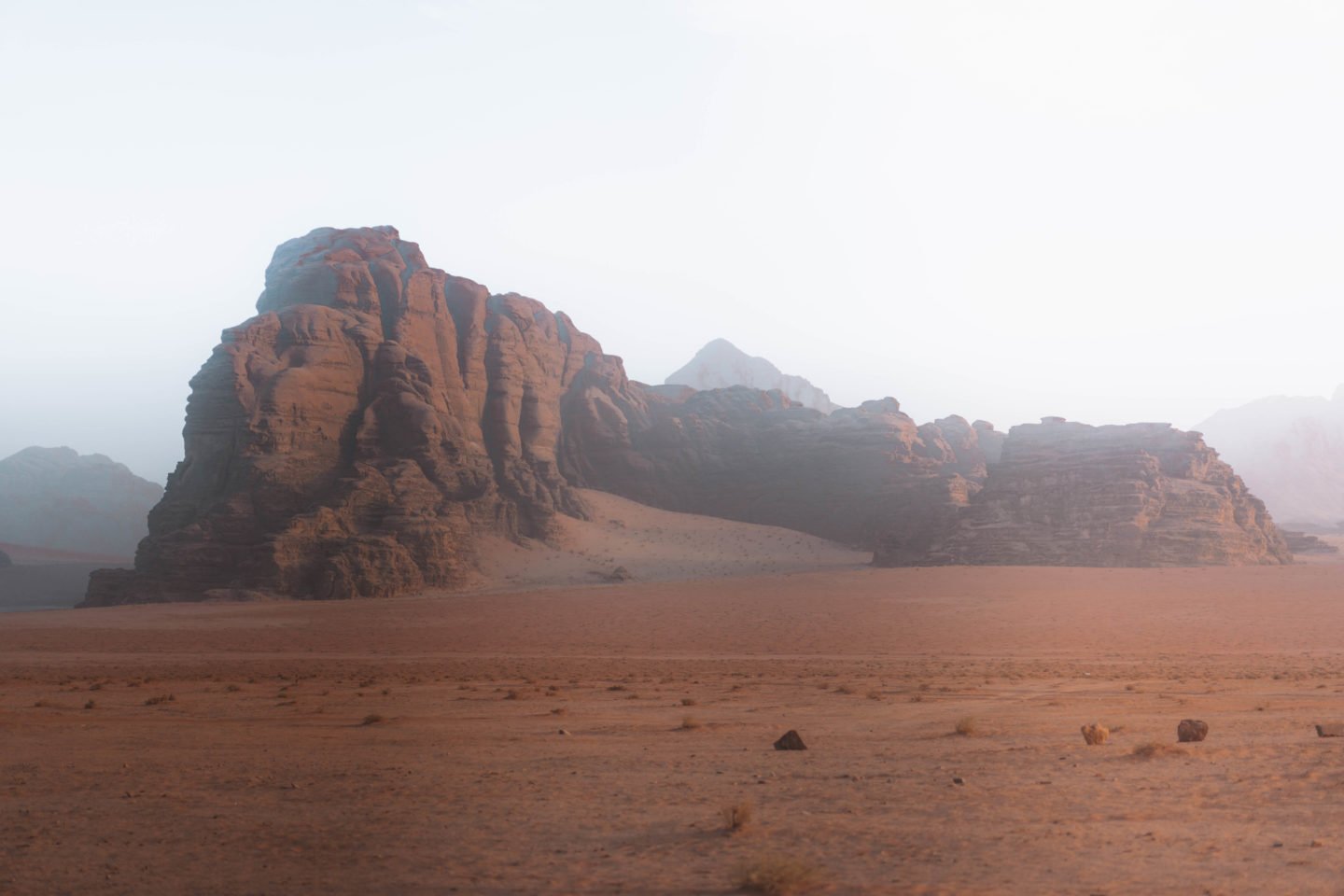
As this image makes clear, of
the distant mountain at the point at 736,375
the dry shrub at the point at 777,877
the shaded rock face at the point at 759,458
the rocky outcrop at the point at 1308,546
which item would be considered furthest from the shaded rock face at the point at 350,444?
the distant mountain at the point at 736,375

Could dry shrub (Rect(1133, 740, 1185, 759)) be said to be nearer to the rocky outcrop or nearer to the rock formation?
the rock formation

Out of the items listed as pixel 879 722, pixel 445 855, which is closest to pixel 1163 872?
pixel 445 855

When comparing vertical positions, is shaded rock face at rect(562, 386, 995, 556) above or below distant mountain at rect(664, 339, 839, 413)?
below

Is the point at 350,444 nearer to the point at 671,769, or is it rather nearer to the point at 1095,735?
the point at 671,769

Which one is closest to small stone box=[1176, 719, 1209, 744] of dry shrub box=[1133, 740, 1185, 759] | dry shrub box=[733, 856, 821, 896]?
dry shrub box=[1133, 740, 1185, 759]

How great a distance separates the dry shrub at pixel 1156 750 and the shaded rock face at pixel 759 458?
61891 mm

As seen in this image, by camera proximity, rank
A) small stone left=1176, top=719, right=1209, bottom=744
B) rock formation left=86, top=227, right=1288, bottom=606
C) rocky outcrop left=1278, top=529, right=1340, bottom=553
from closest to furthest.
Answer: small stone left=1176, top=719, right=1209, bottom=744, rock formation left=86, top=227, right=1288, bottom=606, rocky outcrop left=1278, top=529, right=1340, bottom=553

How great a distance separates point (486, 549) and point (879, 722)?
1753 inches

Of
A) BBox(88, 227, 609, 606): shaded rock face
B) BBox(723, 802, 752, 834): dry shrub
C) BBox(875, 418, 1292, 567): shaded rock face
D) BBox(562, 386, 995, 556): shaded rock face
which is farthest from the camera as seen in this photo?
BBox(562, 386, 995, 556): shaded rock face

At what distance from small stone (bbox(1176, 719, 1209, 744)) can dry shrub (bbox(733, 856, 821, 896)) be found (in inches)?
255

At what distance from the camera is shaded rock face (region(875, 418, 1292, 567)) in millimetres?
51750

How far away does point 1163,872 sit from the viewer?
6805 mm

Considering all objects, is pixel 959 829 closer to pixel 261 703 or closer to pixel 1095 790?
pixel 1095 790

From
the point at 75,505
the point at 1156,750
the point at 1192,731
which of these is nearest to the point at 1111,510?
the point at 1192,731
